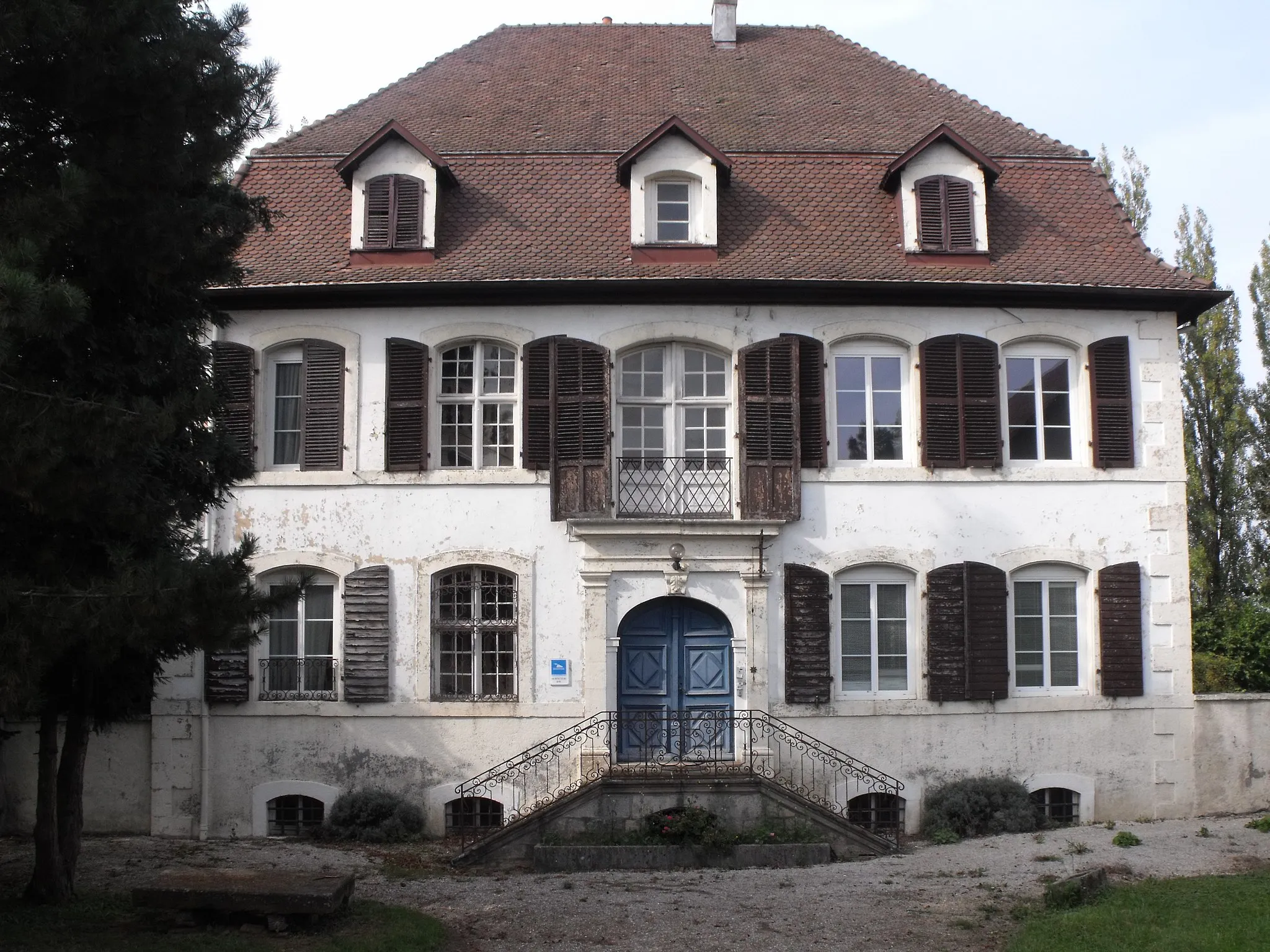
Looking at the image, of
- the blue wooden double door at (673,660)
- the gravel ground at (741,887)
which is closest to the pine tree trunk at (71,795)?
the gravel ground at (741,887)

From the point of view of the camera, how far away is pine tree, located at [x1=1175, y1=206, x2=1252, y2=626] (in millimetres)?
25141

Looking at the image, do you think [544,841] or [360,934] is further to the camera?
[544,841]

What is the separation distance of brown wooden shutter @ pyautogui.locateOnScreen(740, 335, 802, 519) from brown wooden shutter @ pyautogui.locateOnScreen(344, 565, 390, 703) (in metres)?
4.46

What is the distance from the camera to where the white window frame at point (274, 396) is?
15805mm

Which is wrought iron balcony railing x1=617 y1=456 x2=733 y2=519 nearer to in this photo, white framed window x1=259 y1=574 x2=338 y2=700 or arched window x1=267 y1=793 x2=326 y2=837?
white framed window x1=259 y1=574 x2=338 y2=700

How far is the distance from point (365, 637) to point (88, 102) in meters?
8.41

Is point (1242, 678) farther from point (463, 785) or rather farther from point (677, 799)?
point (463, 785)

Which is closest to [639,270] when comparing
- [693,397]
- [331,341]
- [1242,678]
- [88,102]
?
[693,397]

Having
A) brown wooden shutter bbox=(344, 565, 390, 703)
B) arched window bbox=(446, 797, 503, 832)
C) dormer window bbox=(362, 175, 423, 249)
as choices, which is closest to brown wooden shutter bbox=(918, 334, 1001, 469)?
dormer window bbox=(362, 175, 423, 249)

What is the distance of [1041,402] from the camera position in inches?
629

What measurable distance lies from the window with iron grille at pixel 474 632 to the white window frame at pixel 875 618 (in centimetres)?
386

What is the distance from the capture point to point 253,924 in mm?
9977

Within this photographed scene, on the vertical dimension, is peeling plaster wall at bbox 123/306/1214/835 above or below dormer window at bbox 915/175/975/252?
below

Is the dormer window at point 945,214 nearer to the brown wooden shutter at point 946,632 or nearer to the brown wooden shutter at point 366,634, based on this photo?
the brown wooden shutter at point 946,632
